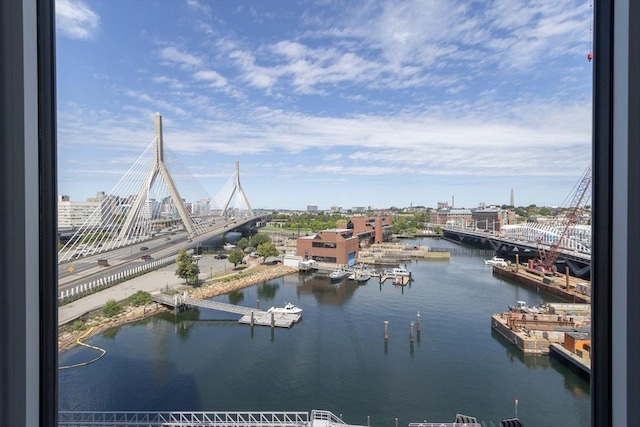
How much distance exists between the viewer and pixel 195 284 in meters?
6.05

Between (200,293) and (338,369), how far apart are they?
351cm

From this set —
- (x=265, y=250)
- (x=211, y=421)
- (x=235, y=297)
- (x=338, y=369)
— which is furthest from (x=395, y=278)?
(x=211, y=421)

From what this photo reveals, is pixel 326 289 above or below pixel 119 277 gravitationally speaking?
below

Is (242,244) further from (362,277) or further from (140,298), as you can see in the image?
(140,298)

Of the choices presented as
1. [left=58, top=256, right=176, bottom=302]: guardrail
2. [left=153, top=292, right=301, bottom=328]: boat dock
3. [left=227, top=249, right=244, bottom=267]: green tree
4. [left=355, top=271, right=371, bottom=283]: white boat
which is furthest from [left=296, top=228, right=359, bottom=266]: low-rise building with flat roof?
[left=153, top=292, right=301, bottom=328]: boat dock

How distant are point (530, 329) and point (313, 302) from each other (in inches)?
132

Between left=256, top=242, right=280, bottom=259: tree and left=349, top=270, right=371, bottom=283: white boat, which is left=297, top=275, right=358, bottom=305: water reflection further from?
left=256, top=242, right=280, bottom=259: tree

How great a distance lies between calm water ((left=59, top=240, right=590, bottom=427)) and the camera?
98.9 inches

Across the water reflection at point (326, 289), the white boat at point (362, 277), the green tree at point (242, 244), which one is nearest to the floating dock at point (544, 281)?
the white boat at point (362, 277)

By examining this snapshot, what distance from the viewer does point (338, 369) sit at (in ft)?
10.3
